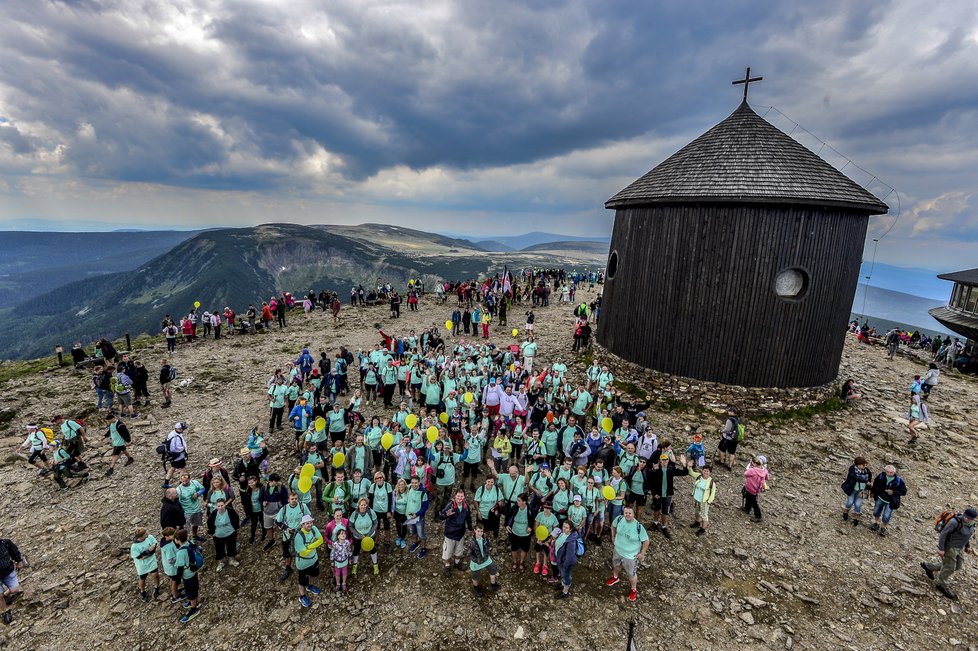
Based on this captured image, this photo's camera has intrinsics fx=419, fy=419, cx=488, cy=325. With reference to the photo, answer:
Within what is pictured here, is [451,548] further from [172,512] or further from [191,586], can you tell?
[172,512]

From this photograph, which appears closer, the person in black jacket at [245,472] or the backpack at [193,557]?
the backpack at [193,557]

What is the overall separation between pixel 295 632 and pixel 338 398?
32.7 feet

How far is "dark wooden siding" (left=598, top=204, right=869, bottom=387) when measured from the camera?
14773 mm

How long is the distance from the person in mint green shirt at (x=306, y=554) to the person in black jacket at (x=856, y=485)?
1161cm

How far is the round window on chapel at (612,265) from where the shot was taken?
754 inches

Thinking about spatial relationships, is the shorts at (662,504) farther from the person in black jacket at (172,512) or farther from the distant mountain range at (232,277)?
the distant mountain range at (232,277)

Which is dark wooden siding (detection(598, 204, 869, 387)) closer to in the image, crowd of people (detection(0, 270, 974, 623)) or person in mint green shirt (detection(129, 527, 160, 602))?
crowd of people (detection(0, 270, 974, 623))

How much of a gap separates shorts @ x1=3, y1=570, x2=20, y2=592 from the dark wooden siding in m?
18.1

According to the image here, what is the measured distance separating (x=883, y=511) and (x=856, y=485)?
0.83 metres

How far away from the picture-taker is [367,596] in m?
7.93

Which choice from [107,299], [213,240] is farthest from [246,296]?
[107,299]

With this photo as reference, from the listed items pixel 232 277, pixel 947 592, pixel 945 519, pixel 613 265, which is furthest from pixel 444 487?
pixel 232 277

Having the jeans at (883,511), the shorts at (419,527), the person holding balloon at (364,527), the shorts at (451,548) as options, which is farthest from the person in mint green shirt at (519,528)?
the jeans at (883,511)

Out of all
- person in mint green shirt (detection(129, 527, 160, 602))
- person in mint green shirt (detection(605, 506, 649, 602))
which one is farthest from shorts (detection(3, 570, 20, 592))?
person in mint green shirt (detection(605, 506, 649, 602))
